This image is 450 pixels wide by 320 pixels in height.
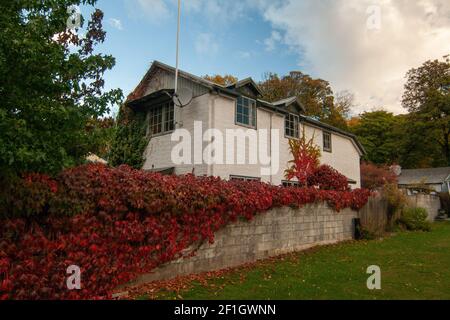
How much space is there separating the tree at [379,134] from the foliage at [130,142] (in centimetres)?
3552

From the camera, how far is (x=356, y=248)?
35.7 ft

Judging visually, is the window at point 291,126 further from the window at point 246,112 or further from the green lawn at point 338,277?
the green lawn at point 338,277

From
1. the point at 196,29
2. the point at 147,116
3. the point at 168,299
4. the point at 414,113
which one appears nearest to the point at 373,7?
the point at 196,29

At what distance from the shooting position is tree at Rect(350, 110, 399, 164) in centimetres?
4403

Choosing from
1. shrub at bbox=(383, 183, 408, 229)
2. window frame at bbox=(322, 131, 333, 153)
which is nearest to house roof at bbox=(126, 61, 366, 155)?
window frame at bbox=(322, 131, 333, 153)

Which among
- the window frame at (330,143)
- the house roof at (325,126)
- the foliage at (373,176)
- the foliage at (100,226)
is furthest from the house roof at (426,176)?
the foliage at (100,226)

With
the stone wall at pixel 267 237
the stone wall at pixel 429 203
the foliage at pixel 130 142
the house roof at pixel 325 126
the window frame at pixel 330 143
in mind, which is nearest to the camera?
the stone wall at pixel 267 237

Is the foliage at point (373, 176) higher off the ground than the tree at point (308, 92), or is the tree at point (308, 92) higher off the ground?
the tree at point (308, 92)

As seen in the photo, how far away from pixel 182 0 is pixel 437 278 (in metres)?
15.1

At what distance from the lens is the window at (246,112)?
1577 cm

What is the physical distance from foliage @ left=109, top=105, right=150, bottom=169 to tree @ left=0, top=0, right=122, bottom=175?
11.9 meters

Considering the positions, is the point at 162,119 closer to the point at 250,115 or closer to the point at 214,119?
the point at 214,119

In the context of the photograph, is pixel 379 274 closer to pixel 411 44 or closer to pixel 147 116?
pixel 411 44

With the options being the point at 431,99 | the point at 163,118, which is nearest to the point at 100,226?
the point at 163,118
